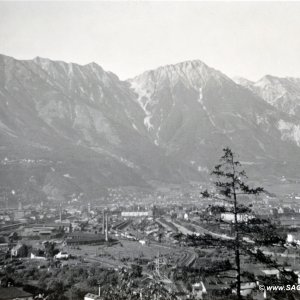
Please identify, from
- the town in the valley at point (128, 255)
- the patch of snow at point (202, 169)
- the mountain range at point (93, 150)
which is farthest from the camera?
→ the patch of snow at point (202, 169)

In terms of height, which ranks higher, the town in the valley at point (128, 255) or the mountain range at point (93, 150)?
the mountain range at point (93, 150)

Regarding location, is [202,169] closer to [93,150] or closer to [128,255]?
[93,150]

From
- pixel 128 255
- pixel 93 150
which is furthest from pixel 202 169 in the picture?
pixel 128 255

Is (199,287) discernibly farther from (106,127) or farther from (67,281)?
(106,127)

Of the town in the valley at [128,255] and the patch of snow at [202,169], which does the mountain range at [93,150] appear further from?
the town in the valley at [128,255]

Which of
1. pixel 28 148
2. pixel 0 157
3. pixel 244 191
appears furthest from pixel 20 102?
pixel 244 191

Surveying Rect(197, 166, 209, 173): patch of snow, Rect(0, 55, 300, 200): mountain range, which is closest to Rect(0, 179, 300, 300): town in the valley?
Rect(0, 55, 300, 200): mountain range

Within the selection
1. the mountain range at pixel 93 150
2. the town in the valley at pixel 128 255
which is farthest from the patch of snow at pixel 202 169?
the town in the valley at pixel 128 255

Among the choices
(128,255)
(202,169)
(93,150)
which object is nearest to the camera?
(128,255)

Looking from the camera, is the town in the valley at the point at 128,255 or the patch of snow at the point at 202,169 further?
the patch of snow at the point at 202,169

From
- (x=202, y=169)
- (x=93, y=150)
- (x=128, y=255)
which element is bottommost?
(x=128, y=255)

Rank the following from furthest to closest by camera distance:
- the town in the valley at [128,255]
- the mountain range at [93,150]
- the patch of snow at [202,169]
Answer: the patch of snow at [202,169]
the mountain range at [93,150]
the town in the valley at [128,255]

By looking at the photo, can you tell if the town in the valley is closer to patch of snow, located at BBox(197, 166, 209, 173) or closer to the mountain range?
the mountain range
